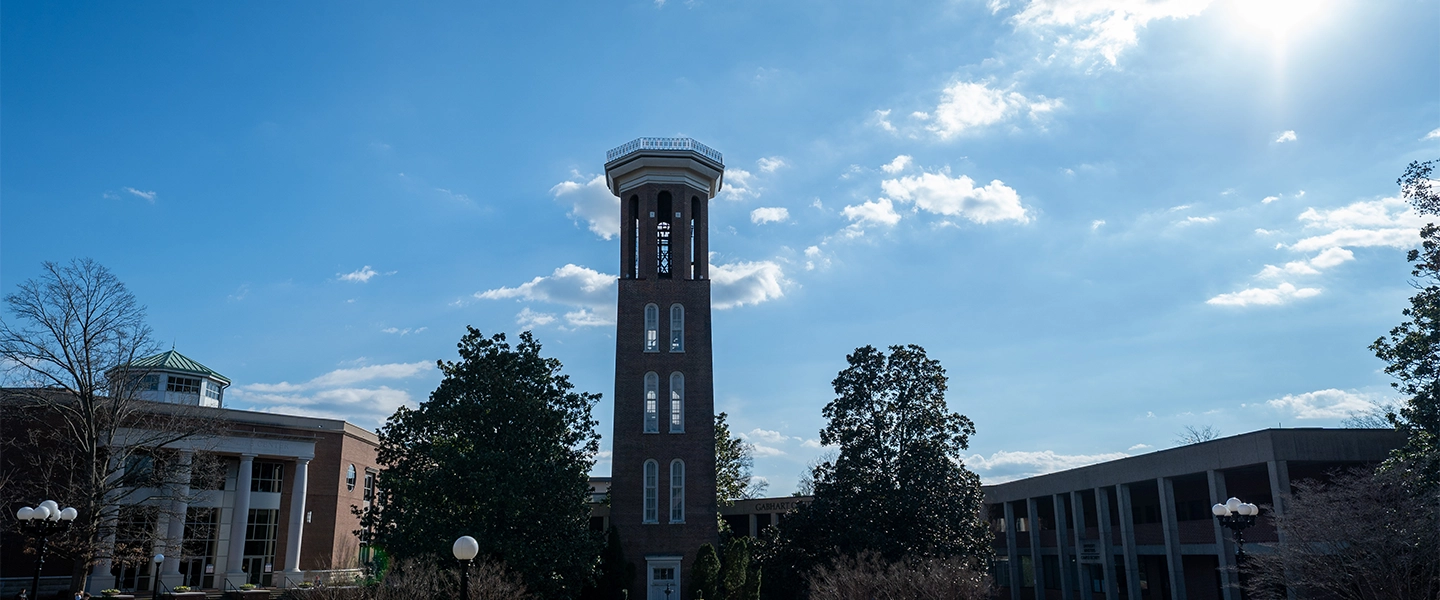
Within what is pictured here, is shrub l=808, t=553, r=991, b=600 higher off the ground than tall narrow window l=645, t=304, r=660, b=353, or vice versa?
tall narrow window l=645, t=304, r=660, b=353

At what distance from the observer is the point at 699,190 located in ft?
140

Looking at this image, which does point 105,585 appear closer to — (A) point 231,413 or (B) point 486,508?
(A) point 231,413

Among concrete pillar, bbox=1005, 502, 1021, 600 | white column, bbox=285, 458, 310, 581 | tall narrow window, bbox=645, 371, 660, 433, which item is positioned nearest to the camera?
tall narrow window, bbox=645, 371, 660, 433

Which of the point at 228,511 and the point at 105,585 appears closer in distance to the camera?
the point at 105,585

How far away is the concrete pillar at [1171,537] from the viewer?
3544 cm

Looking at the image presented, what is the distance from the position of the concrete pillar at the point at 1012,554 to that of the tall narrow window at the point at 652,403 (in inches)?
970

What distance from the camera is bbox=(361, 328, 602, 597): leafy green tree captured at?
3194 centimetres

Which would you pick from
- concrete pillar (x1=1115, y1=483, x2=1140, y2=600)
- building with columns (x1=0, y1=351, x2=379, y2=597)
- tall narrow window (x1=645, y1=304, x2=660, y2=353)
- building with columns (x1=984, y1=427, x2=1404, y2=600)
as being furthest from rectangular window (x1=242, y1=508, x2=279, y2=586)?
concrete pillar (x1=1115, y1=483, x2=1140, y2=600)

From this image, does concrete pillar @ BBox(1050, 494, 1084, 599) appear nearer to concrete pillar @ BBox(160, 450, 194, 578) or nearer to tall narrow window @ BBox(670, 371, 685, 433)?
tall narrow window @ BBox(670, 371, 685, 433)

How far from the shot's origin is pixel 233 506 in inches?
1699

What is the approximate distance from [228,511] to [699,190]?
26.2 meters

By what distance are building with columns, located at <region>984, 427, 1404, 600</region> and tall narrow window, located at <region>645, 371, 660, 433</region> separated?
19.4 metres

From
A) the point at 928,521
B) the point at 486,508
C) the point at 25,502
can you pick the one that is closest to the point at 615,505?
the point at 486,508

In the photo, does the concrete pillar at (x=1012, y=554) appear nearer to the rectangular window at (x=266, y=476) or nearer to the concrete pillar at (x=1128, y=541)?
the concrete pillar at (x=1128, y=541)
